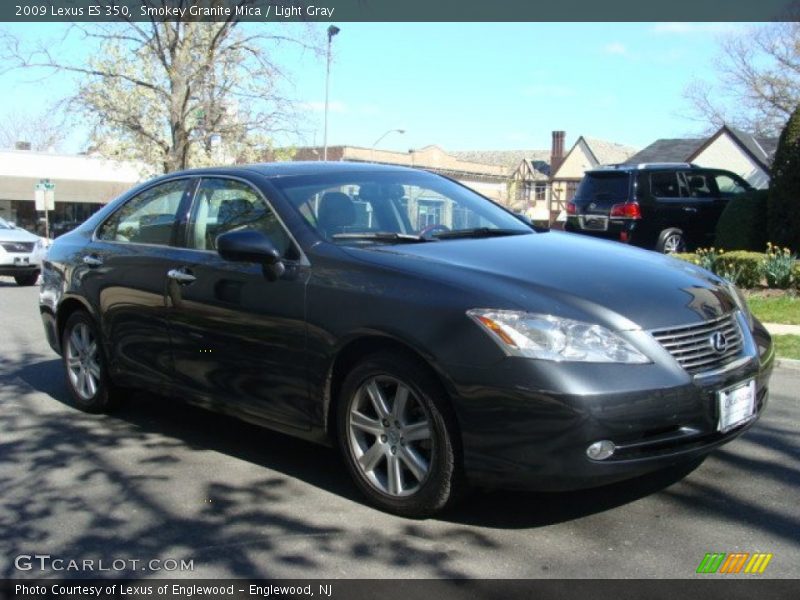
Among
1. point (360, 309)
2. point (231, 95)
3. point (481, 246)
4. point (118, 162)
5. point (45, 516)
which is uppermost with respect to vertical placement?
point (231, 95)

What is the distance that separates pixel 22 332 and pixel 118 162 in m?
19.4

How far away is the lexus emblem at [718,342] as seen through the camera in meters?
3.72

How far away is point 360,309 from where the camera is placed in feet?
12.8

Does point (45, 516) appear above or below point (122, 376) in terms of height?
below

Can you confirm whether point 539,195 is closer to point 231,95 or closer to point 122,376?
point 231,95

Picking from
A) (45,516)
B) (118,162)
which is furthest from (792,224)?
(118,162)

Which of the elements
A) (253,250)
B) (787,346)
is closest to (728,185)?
(787,346)

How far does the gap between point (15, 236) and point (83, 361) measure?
42.9 ft

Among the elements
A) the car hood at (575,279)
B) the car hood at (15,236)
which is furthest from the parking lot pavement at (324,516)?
the car hood at (15,236)

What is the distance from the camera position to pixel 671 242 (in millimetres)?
14109

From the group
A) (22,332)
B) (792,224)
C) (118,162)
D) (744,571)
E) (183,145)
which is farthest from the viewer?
(118,162)

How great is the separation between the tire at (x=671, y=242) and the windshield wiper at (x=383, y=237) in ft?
32.9

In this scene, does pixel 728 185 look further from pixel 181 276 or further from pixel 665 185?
pixel 181 276

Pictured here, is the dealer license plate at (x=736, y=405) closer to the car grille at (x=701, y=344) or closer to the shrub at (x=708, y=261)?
the car grille at (x=701, y=344)
